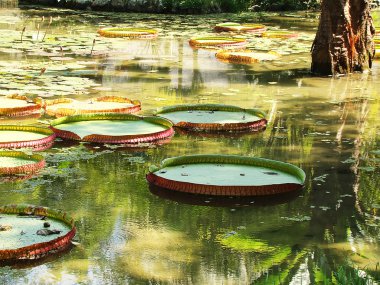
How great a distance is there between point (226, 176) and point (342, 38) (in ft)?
19.8

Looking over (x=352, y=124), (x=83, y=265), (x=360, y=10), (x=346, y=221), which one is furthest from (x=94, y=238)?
(x=360, y=10)

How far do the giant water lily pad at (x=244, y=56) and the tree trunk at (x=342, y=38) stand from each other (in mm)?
1614

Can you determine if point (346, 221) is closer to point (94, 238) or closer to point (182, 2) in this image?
point (94, 238)

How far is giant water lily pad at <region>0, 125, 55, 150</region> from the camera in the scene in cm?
702

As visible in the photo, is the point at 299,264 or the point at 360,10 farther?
the point at 360,10

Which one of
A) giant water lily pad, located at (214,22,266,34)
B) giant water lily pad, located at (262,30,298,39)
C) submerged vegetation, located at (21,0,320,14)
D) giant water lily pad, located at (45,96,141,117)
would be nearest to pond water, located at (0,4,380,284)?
giant water lily pad, located at (45,96,141,117)

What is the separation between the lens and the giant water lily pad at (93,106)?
27.6 feet

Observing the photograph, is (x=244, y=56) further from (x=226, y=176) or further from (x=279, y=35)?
(x=226, y=176)

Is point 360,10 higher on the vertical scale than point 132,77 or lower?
higher

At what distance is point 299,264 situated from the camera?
4672mm

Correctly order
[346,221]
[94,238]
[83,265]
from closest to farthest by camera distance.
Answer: [83,265], [94,238], [346,221]

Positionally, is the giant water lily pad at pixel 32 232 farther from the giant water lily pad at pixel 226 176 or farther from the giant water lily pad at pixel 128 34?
the giant water lily pad at pixel 128 34

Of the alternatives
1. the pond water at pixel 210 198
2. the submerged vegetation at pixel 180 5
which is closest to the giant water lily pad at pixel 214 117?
the pond water at pixel 210 198

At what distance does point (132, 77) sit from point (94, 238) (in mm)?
6381
